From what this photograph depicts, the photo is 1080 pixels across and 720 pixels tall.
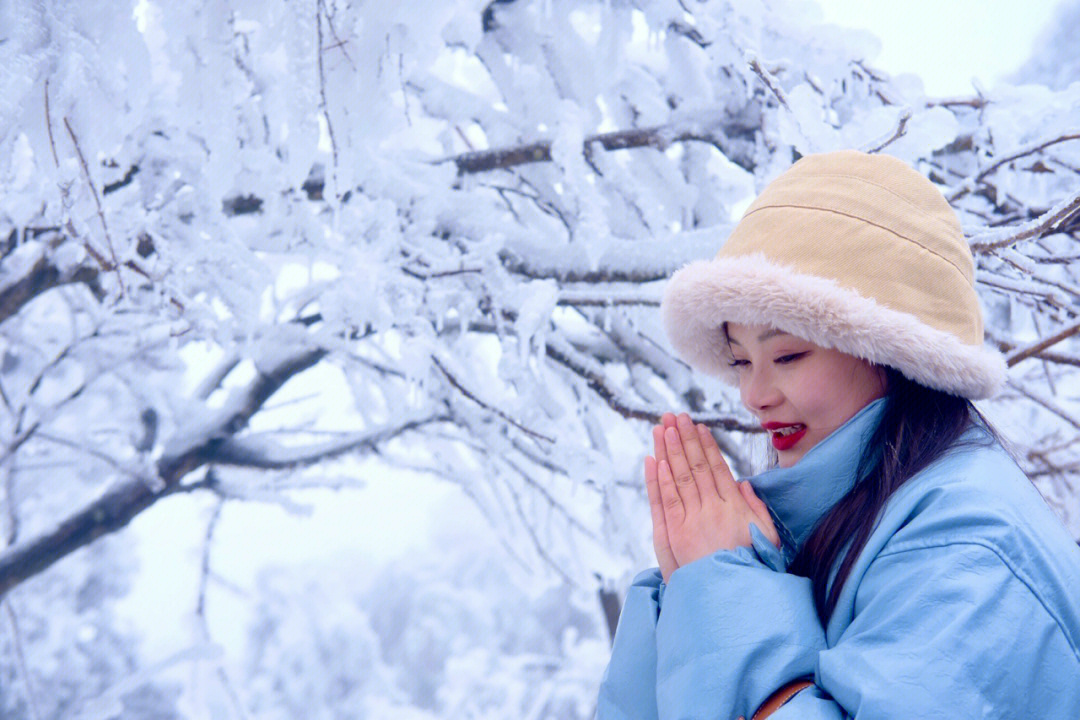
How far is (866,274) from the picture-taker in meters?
0.70

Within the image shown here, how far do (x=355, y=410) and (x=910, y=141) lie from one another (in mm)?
1684

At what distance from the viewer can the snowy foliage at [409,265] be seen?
47.8 inches

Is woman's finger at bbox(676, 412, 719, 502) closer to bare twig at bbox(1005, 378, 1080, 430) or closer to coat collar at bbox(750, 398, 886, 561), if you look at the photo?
coat collar at bbox(750, 398, 886, 561)

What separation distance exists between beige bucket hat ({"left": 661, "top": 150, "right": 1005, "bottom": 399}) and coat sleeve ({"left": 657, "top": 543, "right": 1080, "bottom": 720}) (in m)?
0.20

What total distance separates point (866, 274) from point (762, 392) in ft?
0.50

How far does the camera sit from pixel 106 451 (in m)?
2.09

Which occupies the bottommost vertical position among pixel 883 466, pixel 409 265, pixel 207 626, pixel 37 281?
pixel 207 626

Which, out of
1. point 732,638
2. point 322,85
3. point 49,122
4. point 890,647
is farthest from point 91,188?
point 890,647

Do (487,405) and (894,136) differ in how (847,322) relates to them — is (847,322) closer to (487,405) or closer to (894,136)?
(894,136)

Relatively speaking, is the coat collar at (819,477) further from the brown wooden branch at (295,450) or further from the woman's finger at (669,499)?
the brown wooden branch at (295,450)

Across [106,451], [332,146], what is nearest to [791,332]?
[332,146]

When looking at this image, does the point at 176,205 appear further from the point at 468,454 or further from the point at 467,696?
the point at 467,696

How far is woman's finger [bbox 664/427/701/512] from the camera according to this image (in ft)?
2.42

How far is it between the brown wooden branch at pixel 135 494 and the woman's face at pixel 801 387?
1.47 meters
